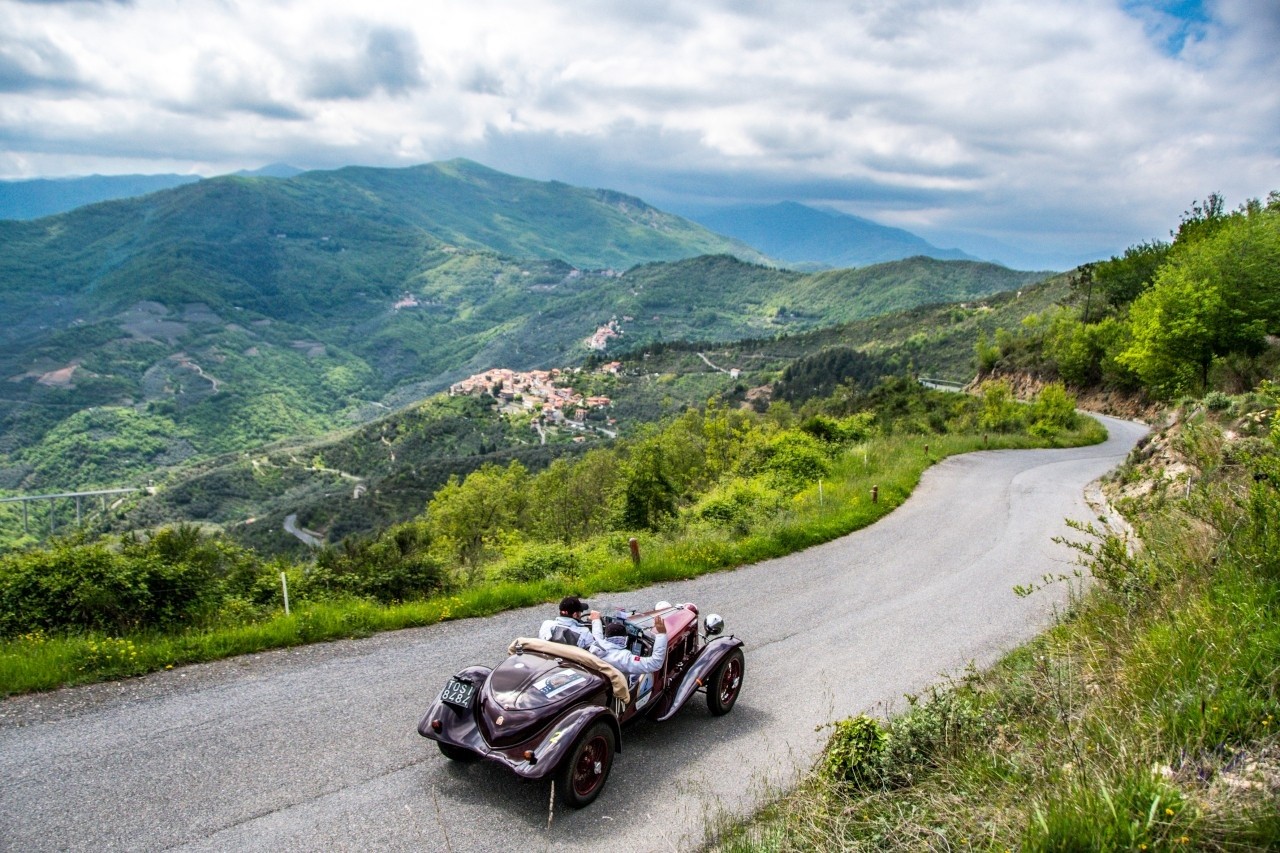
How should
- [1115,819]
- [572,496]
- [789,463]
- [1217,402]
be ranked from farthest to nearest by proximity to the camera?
1. [572,496]
2. [789,463]
3. [1217,402]
4. [1115,819]

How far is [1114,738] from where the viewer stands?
3.77 metres

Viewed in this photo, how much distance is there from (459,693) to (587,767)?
1083 millimetres

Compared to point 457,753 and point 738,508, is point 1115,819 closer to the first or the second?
point 457,753

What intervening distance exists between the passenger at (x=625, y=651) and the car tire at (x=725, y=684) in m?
0.64

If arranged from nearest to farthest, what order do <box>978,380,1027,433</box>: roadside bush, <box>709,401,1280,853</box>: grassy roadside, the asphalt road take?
<box>709,401,1280,853</box>: grassy roadside < the asphalt road < <box>978,380,1027,433</box>: roadside bush

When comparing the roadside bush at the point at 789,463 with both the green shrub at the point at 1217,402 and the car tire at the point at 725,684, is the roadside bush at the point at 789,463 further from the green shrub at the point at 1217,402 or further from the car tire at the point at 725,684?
the car tire at the point at 725,684

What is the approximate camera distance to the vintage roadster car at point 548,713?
15.5 ft

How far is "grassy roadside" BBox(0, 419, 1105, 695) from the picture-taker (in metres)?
6.29

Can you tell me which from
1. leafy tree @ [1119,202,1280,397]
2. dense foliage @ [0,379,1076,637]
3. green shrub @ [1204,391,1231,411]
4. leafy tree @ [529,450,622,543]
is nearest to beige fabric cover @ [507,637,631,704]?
dense foliage @ [0,379,1076,637]

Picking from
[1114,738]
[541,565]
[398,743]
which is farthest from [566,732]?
[541,565]

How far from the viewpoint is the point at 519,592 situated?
909cm

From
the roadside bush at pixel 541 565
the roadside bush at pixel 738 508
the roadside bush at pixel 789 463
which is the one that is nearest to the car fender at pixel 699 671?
the roadside bush at pixel 541 565

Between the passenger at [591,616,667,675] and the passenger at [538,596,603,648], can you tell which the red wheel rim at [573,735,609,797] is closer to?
the passenger at [591,616,667,675]

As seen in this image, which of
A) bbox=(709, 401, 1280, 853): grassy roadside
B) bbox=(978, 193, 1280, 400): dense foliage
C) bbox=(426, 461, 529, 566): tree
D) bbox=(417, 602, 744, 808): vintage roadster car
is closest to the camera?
bbox=(709, 401, 1280, 853): grassy roadside
